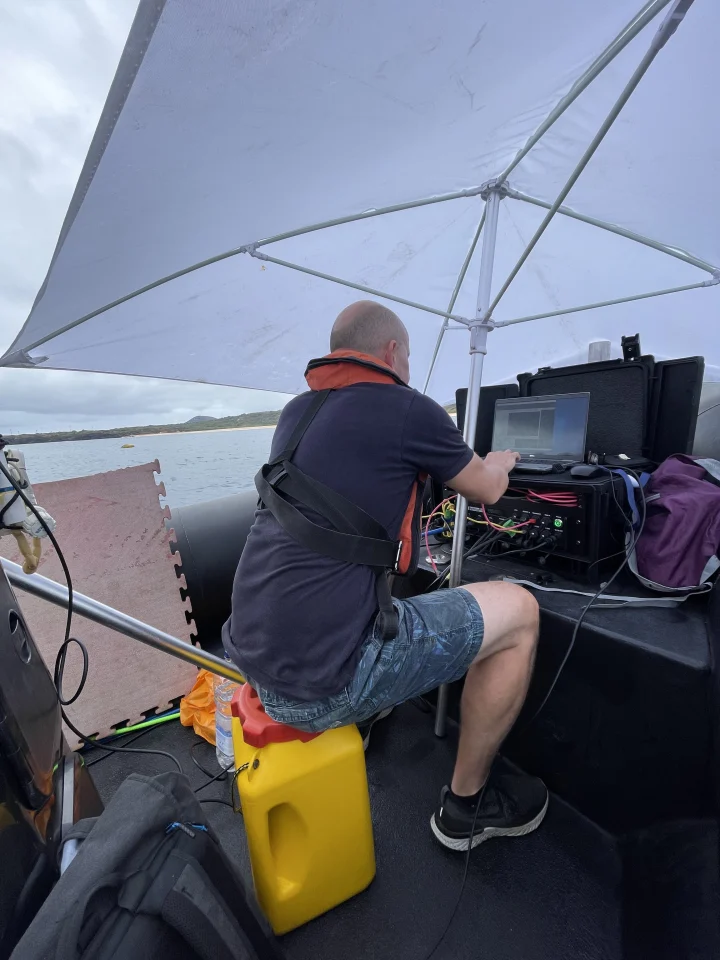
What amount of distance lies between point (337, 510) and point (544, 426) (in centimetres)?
111

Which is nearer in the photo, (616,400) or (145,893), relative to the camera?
(145,893)

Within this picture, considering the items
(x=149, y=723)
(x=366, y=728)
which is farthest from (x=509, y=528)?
(x=149, y=723)

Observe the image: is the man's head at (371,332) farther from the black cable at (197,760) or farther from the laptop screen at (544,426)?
the black cable at (197,760)

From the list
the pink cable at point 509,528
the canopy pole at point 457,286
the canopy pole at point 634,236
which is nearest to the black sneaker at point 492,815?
the pink cable at point 509,528

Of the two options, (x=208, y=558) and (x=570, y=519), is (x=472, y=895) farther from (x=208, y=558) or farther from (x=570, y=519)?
(x=208, y=558)

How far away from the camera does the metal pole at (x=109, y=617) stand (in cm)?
97

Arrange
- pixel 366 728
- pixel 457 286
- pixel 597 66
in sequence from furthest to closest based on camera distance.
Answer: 1. pixel 457 286
2. pixel 366 728
3. pixel 597 66

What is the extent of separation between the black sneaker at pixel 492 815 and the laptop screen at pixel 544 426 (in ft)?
3.73

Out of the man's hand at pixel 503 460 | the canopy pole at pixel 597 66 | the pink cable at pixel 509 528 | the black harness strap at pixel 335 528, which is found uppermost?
the canopy pole at pixel 597 66

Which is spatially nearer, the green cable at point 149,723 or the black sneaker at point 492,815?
the black sneaker at point 492,815

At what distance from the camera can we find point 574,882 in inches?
44.3

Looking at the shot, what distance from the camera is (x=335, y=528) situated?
991 mm

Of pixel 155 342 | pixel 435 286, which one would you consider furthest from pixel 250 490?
pixel 435 286

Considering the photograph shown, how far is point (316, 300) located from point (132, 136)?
4.12 feet
